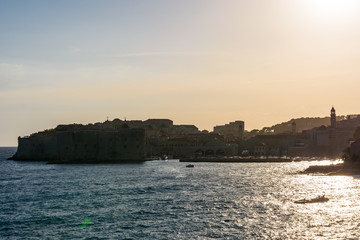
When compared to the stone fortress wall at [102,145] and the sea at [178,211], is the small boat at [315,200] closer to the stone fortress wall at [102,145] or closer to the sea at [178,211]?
the sea at [178,211]

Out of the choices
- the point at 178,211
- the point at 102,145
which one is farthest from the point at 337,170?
the point at 102,145

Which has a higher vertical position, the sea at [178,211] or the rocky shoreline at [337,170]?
→ the rocky shoreline at [337,170]

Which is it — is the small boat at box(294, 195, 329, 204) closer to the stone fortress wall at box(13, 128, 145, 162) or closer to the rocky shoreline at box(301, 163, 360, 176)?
the rocky shoreline at box(301, 163, 360, 176)

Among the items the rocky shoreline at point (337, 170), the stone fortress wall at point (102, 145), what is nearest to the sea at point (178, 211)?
the rocky shoreline at point (337, 170)

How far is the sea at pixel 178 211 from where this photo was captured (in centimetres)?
2777

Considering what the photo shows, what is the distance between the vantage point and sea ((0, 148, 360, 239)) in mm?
27766

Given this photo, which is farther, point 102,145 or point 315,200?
point 102,145

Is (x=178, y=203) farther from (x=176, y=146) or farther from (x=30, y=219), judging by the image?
(x=176, y=146)

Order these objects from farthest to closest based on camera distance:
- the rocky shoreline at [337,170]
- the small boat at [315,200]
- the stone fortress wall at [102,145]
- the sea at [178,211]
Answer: the stone fortress wall at [102,145]
the rocky shoreline at [337,170]
the small boat at [315,200]
the sea at [178,211]

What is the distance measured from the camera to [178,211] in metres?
34.2

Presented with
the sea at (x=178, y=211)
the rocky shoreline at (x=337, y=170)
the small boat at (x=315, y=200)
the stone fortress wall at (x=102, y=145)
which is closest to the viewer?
the sea at (x=178, y=211)

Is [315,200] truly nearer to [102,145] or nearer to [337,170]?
→ [337,170]

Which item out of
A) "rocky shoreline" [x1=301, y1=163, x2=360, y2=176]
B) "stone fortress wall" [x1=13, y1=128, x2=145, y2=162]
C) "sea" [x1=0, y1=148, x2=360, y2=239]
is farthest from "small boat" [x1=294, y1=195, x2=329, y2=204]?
"stone fortress wall" [x1=13, y1=128, x2=145, y2=162]

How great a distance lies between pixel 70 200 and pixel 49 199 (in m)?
2.17
